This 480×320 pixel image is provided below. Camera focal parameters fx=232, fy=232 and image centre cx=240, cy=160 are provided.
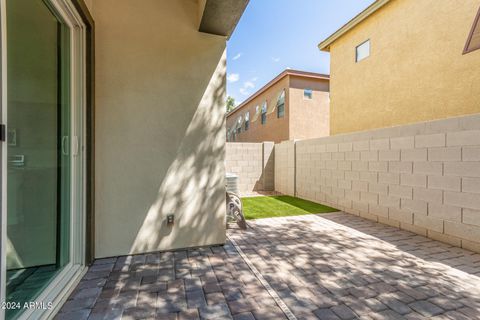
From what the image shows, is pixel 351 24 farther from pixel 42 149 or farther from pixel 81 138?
pixel 42 149

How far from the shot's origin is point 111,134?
3.01 meters

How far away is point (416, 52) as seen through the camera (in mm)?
6133

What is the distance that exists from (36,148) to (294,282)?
2795 mm

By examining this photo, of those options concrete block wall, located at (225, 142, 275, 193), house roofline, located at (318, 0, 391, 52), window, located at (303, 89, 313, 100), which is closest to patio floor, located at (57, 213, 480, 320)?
concrete block wall, located at (225, 142, 275, 193)

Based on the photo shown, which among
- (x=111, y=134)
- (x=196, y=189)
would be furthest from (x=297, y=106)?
(x=111, y=134)

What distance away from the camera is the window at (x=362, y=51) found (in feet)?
25.4

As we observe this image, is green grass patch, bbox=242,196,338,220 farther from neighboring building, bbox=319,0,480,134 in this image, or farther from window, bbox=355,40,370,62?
window, bbox=355,40,370,62

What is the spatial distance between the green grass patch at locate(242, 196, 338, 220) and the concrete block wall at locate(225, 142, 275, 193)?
1.68m

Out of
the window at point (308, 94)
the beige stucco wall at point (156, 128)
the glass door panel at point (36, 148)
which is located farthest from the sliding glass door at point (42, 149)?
the window at point (308, 94)

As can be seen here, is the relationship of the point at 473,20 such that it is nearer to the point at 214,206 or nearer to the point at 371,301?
the point at 371,301

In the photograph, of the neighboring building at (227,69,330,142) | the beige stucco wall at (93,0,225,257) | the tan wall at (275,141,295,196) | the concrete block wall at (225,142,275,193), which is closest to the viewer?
the beige stucco wall at (93,0,225,257)

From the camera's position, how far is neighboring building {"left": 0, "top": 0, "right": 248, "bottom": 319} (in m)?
1.99

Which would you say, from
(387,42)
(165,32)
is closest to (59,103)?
(165,32)

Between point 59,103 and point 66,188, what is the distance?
2.92 ft
